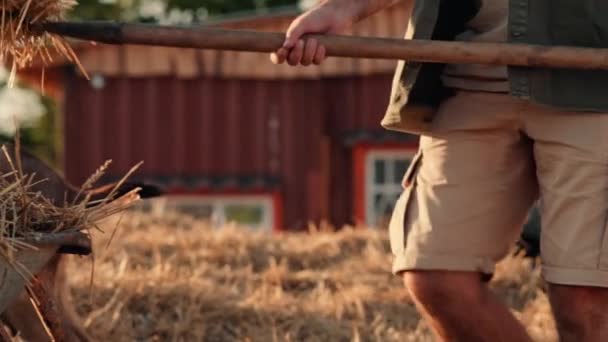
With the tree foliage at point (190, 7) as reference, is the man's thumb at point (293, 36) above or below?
above

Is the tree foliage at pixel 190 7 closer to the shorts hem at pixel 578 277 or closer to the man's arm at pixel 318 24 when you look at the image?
the man's arm at pixel 318 24

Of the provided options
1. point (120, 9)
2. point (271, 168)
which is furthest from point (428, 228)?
point (120, 9)

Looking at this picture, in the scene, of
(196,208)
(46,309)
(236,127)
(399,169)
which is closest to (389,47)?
(46,309)

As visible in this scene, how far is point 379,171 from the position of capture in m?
18.8

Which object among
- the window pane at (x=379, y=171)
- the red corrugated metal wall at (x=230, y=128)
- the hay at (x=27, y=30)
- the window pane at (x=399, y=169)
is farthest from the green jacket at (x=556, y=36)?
the red corrugated metal wall at (x=230, y=128)

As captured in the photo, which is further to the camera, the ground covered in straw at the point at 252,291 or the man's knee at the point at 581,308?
the ground covered in straw at the point at 252,291

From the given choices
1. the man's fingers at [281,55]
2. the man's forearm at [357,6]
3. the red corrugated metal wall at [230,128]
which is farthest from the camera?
the red corrugated metal wall at [230,128]

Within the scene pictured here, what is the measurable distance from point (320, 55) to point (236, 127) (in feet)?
49.3

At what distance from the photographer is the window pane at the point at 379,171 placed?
1866 cm

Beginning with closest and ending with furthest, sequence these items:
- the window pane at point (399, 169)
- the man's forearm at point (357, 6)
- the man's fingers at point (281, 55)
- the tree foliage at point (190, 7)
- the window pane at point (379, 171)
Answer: the man's fingers at point (281, 55), the man's forearm at point (357, 6), the window pane at point (399, 169), the window pane at point (379, 171), the tree foliage at point (190, 7)

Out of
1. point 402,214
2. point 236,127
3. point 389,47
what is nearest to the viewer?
point 389,47

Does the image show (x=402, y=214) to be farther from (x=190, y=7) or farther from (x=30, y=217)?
(x=190, y=7)

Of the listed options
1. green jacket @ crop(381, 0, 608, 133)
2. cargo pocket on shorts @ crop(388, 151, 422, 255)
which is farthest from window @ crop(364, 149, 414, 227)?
green jacket @ crop(381, 0, 608, 133)

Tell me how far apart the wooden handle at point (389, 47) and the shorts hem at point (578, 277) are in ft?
1.72
